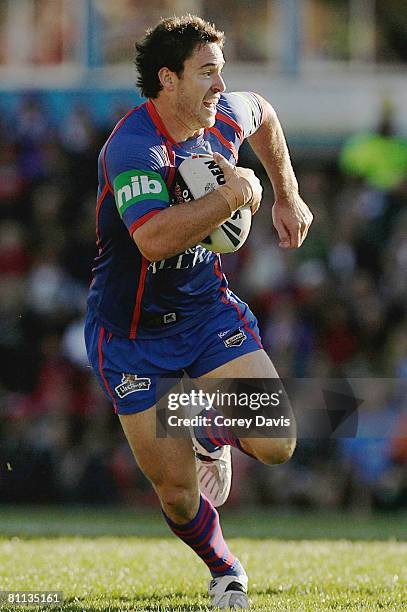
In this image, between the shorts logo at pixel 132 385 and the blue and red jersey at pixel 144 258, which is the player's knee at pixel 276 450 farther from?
the blue and red jersey at pixel 144 258

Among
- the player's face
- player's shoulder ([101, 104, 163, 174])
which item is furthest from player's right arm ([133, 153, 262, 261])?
the player's face

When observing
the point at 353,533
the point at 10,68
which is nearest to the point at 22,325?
the point at 353,533

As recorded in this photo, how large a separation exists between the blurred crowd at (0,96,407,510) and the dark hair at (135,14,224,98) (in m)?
6.38

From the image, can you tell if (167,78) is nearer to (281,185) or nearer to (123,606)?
(281,185)

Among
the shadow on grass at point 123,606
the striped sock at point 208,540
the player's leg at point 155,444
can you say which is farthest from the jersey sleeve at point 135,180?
the shadow on grass at point 123,606

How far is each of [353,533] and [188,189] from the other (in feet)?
18.2

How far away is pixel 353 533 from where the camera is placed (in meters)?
10.1

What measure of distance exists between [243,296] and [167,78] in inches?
269

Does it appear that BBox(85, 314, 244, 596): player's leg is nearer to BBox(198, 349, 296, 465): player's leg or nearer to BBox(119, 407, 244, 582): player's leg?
BBox(119, 407, 244, 582): player's leg

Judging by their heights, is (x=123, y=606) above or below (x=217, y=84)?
below

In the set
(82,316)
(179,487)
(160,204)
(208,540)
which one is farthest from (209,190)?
(82,316)

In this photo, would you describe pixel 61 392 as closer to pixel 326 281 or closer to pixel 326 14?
pixel 326 281

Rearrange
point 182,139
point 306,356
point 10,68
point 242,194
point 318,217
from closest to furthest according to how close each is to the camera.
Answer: point 242,194 < point 182,139 < point 306,356 < point 318,217 < point 10,68

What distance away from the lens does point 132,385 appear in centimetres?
559
